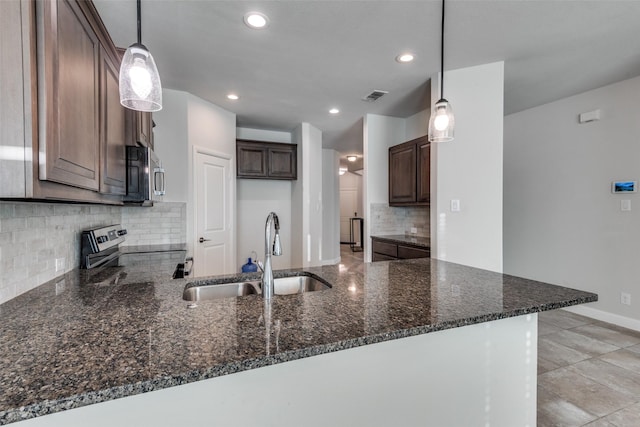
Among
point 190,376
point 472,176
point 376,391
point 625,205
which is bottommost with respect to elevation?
point 376,391

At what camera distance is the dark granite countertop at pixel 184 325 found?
2.18 feet

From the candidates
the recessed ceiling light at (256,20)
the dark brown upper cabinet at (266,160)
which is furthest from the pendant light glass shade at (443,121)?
the dark brown upper cabinet at (266,160)

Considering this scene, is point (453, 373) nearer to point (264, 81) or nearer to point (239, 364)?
point (239, 364)

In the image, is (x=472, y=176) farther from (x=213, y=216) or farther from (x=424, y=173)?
(x=213, y=216)

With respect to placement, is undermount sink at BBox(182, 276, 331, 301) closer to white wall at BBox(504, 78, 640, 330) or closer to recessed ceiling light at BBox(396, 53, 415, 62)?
recessed ceiling light at BBox(396, 53, 415, 62)

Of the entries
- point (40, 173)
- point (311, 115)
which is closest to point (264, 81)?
point (311, 115)

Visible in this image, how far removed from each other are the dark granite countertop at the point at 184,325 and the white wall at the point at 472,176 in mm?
1388

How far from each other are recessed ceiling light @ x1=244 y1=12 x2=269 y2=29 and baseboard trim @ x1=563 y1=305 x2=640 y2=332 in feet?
12.4

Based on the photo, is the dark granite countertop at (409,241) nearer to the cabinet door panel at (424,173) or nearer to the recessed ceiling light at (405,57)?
the cabinet door panel at (424,173)

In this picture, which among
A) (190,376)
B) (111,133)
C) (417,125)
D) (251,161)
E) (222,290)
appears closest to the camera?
(190,376)

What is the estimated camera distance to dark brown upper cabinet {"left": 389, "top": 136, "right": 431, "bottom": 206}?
3.54 m

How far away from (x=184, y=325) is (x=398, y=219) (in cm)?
380

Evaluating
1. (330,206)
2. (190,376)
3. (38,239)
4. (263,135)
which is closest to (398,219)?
(263,135)

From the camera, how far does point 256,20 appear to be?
2.12 metres
